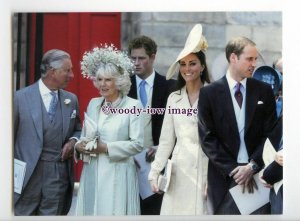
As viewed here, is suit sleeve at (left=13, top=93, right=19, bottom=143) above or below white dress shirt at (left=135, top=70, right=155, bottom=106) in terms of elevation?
below

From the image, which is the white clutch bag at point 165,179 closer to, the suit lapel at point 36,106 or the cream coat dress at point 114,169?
the cream coat dress at point 114,169

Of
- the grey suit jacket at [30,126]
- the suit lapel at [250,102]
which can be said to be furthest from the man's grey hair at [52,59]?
the suit lapel at [250,102]

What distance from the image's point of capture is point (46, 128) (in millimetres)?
10023

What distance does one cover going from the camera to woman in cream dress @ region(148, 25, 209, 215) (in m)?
9.98

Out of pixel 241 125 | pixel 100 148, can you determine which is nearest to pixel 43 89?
pixel 100 148

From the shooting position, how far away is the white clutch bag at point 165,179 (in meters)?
10.0

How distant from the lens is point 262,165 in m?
10.0

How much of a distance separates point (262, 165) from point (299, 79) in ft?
3.00

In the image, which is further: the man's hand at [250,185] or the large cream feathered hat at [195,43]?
the man's hand at [250,185]

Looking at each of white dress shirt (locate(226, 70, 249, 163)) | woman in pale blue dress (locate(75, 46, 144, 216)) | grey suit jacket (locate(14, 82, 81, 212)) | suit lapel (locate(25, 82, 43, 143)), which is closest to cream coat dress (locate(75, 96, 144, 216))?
woman in pale blue dress (locate(75, 46, 144, 216))

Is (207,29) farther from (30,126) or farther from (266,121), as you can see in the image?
(30,126)

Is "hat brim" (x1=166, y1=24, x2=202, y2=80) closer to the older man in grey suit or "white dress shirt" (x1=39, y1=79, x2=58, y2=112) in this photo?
the older man in grey suit

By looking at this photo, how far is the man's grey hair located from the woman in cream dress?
1.06 m

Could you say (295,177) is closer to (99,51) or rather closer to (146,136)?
(146,136)
